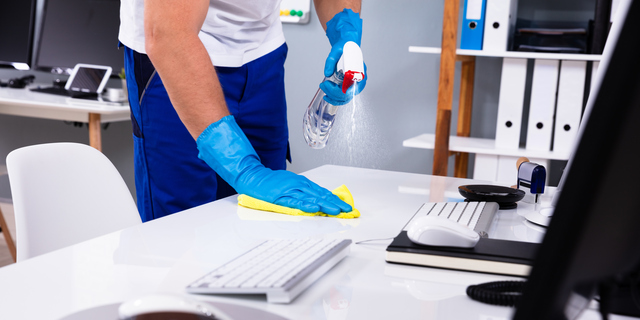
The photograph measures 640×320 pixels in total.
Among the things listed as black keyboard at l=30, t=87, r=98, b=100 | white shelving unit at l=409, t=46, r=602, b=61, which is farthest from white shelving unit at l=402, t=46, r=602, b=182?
black keyboard at l=30, t=87, r=98, b=100

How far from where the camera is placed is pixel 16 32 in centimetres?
321

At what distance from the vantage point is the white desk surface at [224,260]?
584 mm

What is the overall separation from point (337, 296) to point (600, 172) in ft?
1.40

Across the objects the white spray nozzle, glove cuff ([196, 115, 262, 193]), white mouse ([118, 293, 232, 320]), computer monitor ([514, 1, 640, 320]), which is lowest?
white mouse ([118, 293, 232, 320])

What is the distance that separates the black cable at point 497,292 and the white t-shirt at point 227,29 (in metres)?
0.89

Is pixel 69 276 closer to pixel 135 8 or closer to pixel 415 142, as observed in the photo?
pixel 135 8

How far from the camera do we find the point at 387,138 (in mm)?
2959

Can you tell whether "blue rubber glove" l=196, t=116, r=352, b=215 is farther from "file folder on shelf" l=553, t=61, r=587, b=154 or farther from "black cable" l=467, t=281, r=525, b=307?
"file folder on shelf" l=553, t=61, r=587, b=154

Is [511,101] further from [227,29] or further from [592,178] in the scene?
[592,178]

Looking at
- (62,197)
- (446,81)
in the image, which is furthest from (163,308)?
→ (446,81)

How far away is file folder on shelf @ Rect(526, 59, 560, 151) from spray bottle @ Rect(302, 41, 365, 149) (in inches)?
44.0

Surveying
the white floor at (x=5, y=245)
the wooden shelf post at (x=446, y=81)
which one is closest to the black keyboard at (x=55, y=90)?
the white floor at (x=5, y=245)

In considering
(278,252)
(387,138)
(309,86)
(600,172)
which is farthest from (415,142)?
(600,172)

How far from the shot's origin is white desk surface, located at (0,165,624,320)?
0.58 metres
